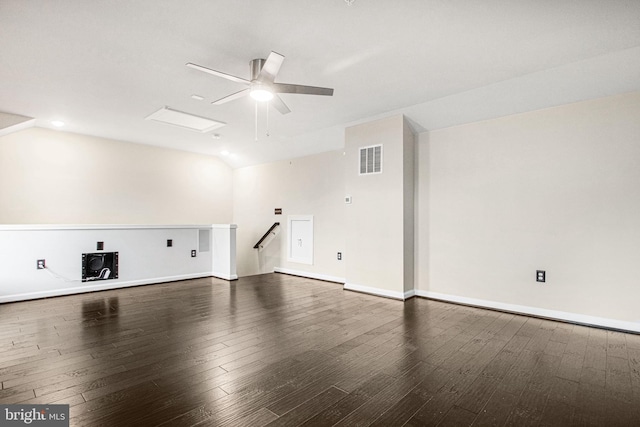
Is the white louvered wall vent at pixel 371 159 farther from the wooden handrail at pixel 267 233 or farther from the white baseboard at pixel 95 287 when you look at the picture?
the white baseboard at pixel 95 287

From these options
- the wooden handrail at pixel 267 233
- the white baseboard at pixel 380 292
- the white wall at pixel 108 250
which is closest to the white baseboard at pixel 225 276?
the white wall at pixel 108 250

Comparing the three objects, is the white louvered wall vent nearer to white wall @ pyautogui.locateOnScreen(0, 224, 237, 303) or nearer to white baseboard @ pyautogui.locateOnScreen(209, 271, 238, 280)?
white wall @ pyautogui.locateOnScreen(0, 224, 237, 303)

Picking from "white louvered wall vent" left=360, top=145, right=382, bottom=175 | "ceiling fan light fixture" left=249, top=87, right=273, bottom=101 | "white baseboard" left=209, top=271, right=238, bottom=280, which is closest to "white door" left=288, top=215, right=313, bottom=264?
"white baseboard" left=209, top=271, right=238, bottom=280

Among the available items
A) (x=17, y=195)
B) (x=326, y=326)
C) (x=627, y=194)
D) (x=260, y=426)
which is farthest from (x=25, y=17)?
Answer: (x=627, y=194)

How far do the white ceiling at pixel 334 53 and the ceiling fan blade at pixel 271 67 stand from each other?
0.74 feet

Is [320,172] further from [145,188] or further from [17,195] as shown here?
[17,195]

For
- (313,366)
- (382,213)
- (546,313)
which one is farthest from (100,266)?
(546,313)

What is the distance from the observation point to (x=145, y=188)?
21.2ft

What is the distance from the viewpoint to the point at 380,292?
4.59 meters

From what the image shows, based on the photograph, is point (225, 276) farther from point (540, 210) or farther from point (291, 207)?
point (540, 210)

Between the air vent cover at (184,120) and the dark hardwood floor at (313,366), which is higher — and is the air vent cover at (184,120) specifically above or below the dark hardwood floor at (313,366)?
above

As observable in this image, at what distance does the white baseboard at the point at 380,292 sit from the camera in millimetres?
4387

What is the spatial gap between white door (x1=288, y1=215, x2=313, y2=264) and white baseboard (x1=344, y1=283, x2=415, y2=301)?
4.31ft

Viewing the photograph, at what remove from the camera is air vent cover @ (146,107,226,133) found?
4578mm
